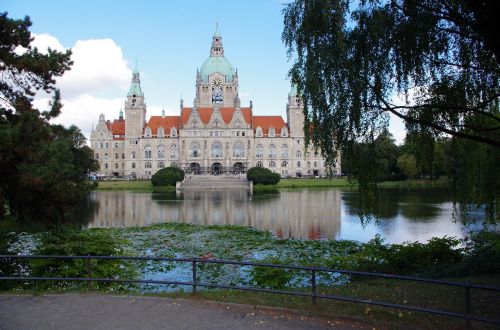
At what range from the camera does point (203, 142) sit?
92.8 meters

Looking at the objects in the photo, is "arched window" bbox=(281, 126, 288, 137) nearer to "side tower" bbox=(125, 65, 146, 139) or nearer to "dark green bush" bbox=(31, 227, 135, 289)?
"side tower" bbox=(125, 65, 146, 139)

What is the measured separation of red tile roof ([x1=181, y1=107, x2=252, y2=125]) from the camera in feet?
309

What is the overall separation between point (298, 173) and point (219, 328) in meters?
89.1

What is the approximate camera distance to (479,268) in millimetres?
10297

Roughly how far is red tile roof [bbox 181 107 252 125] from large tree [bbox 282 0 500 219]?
83.7 m

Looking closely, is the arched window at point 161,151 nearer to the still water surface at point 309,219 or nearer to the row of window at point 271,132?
the row of window at point 271,132

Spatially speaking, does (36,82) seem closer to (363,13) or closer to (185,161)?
(363,13)

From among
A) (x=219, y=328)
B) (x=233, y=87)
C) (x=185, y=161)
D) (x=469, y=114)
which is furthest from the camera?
(x=233, y=87)

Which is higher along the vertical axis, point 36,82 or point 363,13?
point 363,13

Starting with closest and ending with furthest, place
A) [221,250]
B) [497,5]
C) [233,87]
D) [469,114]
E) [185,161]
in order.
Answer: [497,5]
[469,114]
[221,250]
[185,161]
[233,87]

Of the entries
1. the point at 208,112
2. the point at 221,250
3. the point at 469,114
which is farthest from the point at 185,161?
the point at 469,114

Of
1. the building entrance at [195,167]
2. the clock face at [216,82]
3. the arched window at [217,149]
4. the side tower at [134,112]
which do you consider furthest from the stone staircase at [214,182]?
the clock face at [216,82]

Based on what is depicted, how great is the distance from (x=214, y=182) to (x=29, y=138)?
2463 inches

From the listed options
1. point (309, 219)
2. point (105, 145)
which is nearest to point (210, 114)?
point (105, 145)
